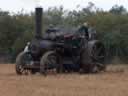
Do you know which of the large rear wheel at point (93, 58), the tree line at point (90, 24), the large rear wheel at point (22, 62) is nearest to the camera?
the large rear wheel at point (22, 62)

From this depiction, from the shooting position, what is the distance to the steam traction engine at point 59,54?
65.3 ft

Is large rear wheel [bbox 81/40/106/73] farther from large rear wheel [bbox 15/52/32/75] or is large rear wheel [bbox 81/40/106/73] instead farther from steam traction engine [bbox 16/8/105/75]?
large rear wheel [bbox 15/52/32/75]

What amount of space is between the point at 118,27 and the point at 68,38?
49.2 ft

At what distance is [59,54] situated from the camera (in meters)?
20.3

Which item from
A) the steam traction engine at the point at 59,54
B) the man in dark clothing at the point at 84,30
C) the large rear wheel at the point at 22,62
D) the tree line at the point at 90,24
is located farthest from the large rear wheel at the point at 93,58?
the tree line at the point at 90,24

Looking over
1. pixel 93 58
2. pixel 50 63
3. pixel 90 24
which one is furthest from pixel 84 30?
pixel 90 24

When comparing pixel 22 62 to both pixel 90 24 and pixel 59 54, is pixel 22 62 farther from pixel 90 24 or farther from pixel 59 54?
pixel 90 24

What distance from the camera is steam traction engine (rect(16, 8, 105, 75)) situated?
1989 cm

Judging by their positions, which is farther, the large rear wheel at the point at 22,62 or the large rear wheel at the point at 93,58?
the large rear wheel at the point at 93,58

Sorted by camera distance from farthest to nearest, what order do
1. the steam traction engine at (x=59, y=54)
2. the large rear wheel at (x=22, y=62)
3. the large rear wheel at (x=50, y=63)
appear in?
the large rear wheel at (x=22, y=62) < the steam traction engine at (x=59, y=54) < the large rear wheel at (x=50, y=63)

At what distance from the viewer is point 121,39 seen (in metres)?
33.0

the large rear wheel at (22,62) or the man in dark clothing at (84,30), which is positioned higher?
the man in dark clothing at (84,30)

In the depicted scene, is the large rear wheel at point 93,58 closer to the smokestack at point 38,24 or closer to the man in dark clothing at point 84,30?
the man in dark clothing at point 84,30

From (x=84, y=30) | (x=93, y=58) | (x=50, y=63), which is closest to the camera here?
(x=50, y=63)
